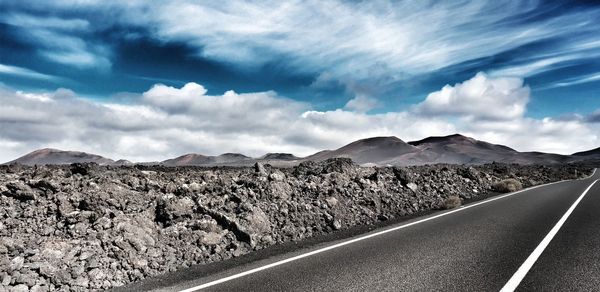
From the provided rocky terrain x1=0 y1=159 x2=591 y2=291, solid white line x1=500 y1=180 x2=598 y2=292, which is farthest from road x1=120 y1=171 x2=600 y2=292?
rocky terrain x1=0 y1=159 x2=591 y2=291

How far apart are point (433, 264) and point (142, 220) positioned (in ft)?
21.2

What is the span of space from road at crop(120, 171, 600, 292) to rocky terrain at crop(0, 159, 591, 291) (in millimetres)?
1224

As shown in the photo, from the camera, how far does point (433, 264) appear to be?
7684 mm

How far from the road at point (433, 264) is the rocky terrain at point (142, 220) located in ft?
4.02

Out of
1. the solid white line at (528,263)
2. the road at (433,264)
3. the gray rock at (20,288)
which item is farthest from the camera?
the gray rock at (20,288)

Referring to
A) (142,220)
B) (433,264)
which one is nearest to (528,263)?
(433,264)

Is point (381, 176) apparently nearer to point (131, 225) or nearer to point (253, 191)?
point (253, 191)

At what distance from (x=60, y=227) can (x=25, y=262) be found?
1.68m

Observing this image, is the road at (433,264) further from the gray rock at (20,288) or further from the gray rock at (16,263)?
the gray rock at (16,263)

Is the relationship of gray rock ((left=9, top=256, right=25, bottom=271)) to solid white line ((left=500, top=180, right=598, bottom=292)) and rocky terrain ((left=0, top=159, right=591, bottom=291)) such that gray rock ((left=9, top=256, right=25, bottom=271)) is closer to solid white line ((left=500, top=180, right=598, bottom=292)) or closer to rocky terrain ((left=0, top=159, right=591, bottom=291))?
rocky terrain ((left=0, top=159, right=591, bottom=291))

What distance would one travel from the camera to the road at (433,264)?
21.5ft

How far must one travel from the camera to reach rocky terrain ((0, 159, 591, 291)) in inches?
315

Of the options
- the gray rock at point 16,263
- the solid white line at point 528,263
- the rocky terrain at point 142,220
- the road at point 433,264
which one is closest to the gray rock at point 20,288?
the rocky terrain at point 142,220

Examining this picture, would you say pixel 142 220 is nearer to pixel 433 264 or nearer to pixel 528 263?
pixel 433 264
